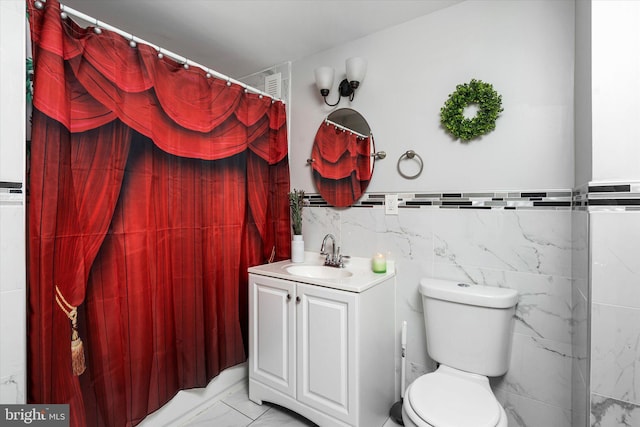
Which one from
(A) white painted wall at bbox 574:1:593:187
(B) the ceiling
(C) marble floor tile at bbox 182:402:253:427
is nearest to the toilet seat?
(A) white painted wall at bbox 574:1:593:187

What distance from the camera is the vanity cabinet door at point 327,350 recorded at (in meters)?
1.49

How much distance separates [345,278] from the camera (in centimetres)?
165

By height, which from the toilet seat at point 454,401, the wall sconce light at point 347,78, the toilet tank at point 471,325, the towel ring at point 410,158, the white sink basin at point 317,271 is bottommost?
the toilet seat at point 454,401

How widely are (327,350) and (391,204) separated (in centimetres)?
91

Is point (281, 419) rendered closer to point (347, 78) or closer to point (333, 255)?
point (333, 255)

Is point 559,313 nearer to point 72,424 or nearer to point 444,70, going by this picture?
point 444,70

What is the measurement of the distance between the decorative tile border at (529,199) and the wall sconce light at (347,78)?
70 cm

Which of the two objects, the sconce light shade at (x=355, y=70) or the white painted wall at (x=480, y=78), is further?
the sconce light shade at (x=355, y=70)

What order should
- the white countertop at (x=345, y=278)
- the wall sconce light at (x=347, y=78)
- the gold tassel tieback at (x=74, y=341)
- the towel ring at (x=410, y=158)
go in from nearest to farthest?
the gold tassel tieback at (x=74, y=341)
the white countertop at (x=345, y=278)
the towel ring at (x=410, y=158)
the wall sconce light at (x=347, y=78)

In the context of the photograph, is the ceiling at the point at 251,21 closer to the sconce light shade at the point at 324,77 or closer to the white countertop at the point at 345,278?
the sconce light shade at the point at 324,77

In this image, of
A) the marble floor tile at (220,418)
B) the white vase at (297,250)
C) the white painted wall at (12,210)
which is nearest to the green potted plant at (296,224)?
the white vase at (297,250)

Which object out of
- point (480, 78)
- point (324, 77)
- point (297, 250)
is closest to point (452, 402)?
point (297, 250)

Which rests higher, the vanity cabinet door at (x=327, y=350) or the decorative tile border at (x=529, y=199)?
the decorative tile border at (x=529, y=199)

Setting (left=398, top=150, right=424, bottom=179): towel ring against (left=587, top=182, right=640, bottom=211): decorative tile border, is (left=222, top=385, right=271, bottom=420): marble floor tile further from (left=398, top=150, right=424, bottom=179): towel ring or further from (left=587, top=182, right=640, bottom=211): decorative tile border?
(left=587, top=182, right=640, bottom=211): decorative tile border
